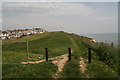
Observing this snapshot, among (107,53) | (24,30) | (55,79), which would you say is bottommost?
(55,79)

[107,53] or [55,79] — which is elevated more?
[107,53]

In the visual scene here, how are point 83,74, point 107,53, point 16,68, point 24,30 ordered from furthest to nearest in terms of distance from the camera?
point 24,30 < point 107,53 < point 16,68 < point 83,74

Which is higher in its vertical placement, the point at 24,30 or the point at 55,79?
the point at 24,30

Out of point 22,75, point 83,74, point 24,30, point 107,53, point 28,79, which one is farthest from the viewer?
point 24,30

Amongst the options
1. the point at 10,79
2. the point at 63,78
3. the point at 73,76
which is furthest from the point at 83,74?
the point at 10,79

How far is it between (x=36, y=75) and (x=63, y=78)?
151cm

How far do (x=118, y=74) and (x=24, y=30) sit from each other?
156397 millimetres

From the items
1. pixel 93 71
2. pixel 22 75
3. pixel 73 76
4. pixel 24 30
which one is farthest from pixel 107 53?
pixel 24 30

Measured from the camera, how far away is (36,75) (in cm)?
894

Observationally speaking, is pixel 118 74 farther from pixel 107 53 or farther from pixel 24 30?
pixel 24 30

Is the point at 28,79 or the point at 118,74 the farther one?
the point at 118,74

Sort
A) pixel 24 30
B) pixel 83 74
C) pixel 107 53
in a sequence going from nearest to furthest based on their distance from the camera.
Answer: pixel 83 74 → pixel 107 53 → pixel 24 30

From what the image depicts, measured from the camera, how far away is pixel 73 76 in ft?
29.7

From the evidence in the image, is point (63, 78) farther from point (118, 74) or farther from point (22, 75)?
point (118, 74)
